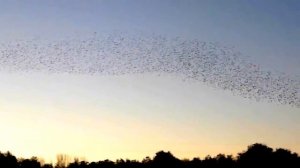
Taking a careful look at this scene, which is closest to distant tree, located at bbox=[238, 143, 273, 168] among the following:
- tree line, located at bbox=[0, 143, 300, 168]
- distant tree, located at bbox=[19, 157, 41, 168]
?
tree line, located at bbox=[0, 143, 300, 168]

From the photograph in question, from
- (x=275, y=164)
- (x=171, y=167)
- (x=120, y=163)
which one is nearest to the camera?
(x=275, y=164)

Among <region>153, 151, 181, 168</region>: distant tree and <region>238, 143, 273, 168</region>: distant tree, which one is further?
<region>153, 151, 181, 168</region>: distant tree

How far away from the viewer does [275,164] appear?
12581 centimetres

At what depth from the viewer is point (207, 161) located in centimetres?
15262

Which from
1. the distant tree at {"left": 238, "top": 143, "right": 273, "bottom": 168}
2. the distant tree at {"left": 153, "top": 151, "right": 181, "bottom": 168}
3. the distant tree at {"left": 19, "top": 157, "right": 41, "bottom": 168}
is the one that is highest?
the distant tree at {"left": 19, "top": 157, "right": 41, "bottom": 168}

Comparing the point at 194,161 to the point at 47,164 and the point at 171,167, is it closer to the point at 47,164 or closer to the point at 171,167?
the point at 171,167

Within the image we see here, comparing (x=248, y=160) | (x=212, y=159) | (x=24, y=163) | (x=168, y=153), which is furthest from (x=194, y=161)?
(x=24, y=163)

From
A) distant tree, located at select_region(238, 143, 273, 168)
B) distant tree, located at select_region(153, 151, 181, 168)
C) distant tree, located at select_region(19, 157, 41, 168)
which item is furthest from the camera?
distant tree, located at select_region(19, 157, 41, 168)

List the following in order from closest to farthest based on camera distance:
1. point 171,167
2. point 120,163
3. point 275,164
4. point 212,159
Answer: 1. point 275,164
2. point 171,167
3. point 212,159
4. point 120,163

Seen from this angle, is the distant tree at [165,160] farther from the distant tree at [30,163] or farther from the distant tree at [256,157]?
the distant tree at [30,163]

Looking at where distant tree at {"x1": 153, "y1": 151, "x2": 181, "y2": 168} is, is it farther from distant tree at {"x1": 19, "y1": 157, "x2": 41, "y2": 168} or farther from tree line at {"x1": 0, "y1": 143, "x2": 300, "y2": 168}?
distant tree at {"x1": 19, "y1": 157, "x2": 41, "y2": 168}

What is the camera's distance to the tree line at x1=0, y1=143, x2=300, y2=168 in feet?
414

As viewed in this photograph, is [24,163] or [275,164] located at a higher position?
[24,163]

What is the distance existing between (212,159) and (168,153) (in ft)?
59.3
